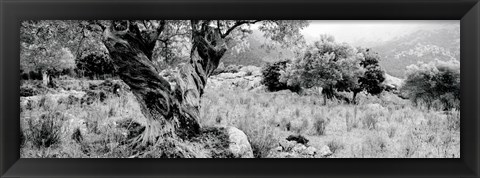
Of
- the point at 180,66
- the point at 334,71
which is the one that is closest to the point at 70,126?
the point at 180,66

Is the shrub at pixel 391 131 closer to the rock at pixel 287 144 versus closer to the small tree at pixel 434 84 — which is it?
the small tree at pixel 434 84

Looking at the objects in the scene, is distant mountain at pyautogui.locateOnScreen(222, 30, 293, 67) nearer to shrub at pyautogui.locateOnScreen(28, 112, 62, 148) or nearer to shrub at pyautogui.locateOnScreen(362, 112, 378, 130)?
shrub at pyautogui.locateOnScreen(362, 112, 378, 130)

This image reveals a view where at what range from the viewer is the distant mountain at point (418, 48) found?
2.09 meters

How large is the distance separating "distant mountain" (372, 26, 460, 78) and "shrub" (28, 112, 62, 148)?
97.9 inches

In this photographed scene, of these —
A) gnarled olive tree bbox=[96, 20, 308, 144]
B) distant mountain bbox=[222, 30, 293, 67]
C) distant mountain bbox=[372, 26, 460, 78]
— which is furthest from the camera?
distant mountain bbox=[222, 30, 293, 67]

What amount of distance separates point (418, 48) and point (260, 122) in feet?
4.36

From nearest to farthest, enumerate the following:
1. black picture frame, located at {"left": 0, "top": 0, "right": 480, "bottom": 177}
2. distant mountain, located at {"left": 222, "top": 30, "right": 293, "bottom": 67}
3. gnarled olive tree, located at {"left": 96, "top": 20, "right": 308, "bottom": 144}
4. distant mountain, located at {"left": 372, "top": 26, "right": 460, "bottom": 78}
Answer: black picture frame, located at {"left": 0, "top": 0, "right": 480, "bottom": 177} → distant mountain, located at {"left": 372, "top": 26, "right": 460, "bottom": 78} → gnarled olive tree, located at {"left": 96, "top": 20, "right": 308, "bottom": 144} → distant mountain, located at {"left": 222, "top": 30, "right": 293, "bottom": 67}

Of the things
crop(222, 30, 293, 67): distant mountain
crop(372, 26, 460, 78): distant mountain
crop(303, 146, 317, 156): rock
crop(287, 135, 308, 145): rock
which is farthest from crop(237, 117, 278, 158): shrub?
crop(372, 26, 460, 78): distant mountain

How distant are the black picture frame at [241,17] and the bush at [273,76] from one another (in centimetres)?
42

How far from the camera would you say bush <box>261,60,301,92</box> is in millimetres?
2318

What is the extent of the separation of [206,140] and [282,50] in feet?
3.11

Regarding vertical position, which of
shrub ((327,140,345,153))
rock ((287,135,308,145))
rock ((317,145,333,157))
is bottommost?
rock ((317,145,333,157))

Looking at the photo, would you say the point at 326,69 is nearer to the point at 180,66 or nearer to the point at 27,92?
the point at 180,66
